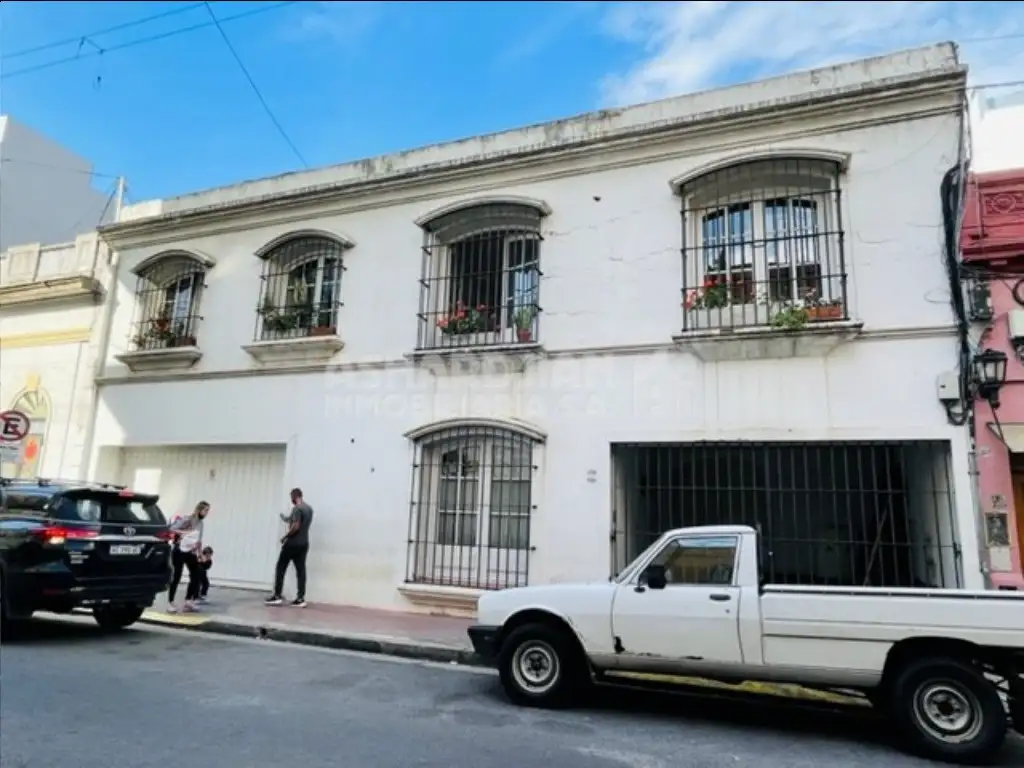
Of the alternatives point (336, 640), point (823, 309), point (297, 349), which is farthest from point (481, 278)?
point (336, 640)

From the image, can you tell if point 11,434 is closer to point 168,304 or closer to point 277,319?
point 277,319

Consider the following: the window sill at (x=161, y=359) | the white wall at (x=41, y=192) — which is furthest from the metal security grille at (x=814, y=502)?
the window sill at (x=161, y=359)

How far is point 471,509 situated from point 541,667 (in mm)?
4468

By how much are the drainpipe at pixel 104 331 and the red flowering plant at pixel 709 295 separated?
36.7 ft

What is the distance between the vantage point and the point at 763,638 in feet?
16.6

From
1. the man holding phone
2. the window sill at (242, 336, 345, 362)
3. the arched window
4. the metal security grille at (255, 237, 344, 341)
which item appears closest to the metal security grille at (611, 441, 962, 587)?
the man holding phone

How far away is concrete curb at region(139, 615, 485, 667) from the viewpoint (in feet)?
24.5

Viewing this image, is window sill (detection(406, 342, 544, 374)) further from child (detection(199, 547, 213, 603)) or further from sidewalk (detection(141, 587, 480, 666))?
child (detection(199, 547, 213, 603))

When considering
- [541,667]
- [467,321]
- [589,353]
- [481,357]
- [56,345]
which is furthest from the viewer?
[56,345]

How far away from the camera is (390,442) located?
413 inches

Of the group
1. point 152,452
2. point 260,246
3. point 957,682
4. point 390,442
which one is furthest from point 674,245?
point 152,452

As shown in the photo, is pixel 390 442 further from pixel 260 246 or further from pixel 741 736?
pixel 741 736

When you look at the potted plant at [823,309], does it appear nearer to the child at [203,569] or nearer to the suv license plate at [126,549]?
the suv license plate at [126,549]

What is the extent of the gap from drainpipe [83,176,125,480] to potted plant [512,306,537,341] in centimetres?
866
